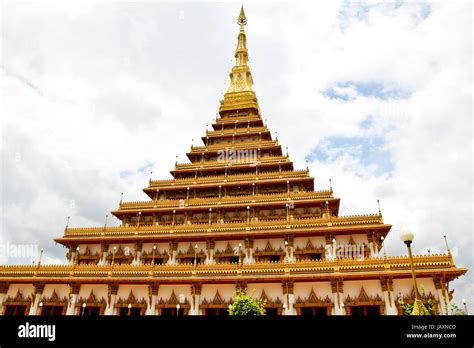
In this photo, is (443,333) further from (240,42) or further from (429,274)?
(240,42)

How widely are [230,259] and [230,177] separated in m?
10.3

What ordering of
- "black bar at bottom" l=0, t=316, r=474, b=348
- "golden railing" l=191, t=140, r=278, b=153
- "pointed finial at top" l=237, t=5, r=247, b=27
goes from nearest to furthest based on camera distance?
1. "black bar at bottom" l=0, t=316, r=474, b=348
2. "golden railing" l=191, t=140, r=278, b=153
3. "pointed finial at top" l=237, t=5, r=247, b=27

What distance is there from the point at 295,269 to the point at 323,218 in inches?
253

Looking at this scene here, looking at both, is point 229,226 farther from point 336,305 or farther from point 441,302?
point 441,302

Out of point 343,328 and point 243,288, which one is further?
point 243,288

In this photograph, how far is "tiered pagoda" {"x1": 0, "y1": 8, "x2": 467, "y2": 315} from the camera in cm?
2531

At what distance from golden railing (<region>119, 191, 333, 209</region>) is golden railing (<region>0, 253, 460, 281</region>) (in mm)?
8567

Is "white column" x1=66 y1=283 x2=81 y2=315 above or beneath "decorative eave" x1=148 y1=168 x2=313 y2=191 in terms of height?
beneath

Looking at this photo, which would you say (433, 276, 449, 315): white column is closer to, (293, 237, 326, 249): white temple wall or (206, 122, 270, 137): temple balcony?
(293, 237, 326, 249): white temple wall

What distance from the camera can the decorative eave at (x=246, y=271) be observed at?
24303 millimetres

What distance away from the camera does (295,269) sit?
2620 centimetres

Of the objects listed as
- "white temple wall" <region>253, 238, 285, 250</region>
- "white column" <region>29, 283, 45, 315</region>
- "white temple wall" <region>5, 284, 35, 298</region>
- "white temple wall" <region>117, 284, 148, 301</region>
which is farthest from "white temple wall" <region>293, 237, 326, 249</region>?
"white temple wall" <region>5, 284, 35, 298</region>

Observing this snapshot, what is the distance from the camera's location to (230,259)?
103 feet

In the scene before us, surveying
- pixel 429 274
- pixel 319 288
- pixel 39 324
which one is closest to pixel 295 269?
pixel 319 288
